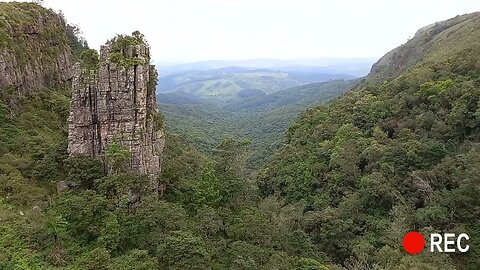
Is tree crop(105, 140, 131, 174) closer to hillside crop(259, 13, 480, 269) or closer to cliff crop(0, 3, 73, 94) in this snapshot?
hillside crop(259, 13, 480, 269)

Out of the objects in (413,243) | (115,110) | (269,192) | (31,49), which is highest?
(31,49)

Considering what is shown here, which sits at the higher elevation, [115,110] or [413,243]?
[115,110]

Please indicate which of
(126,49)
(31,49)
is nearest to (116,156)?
(126,49)

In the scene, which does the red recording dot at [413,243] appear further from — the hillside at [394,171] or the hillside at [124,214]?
the hillside at [124,214]

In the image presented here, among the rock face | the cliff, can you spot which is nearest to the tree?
the rock face

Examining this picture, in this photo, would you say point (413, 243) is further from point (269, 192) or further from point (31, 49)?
point (31, 49)

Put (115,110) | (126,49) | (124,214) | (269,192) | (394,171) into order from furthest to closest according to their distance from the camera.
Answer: (269,192), (394,171), (126,49), (115,110), (124,214)

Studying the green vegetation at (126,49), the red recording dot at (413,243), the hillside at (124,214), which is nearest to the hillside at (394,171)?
the red recording dot at (413,243)
